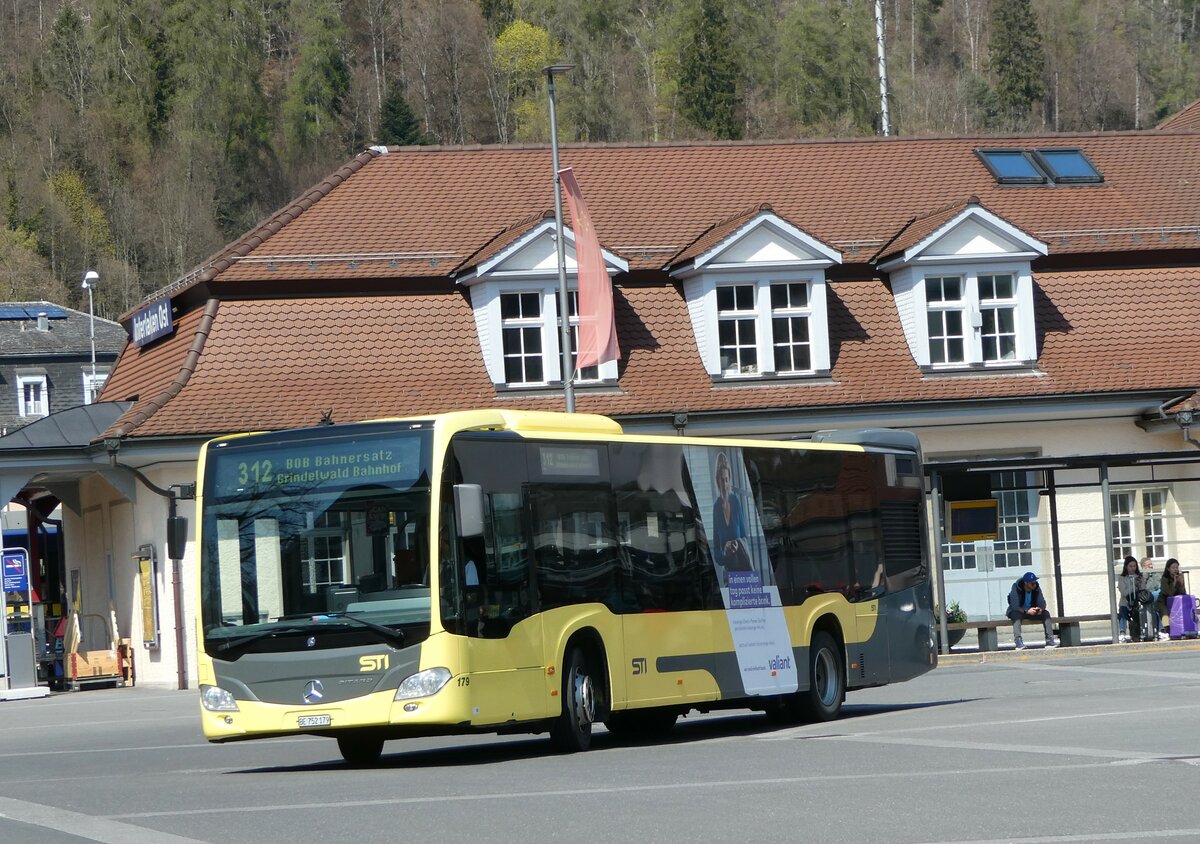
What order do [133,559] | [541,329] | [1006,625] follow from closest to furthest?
[1006,625], [541,329], [133,559]

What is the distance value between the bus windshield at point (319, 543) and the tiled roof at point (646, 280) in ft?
48.9

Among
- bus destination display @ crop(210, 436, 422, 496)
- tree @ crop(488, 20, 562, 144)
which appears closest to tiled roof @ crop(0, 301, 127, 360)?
tree @ crop(488, 20, 562, 144)

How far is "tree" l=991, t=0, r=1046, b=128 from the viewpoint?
372 ft

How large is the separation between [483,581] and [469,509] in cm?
83

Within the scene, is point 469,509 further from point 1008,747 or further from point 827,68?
point 827,68

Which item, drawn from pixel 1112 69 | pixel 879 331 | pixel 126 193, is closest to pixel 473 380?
pixel 879 331

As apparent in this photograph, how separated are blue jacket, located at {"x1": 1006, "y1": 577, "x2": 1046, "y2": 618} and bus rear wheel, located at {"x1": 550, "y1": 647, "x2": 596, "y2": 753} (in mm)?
14127

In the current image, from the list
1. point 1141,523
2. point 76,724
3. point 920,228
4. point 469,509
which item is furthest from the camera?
point 920,228

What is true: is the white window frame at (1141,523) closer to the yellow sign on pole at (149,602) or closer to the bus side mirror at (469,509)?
the yellow sign on pole at (149,602)

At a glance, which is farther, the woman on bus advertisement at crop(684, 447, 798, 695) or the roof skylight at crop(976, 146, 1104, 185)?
the roof skylight at crop(976, 146, 1104, 185)

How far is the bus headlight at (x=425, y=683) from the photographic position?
1477cm

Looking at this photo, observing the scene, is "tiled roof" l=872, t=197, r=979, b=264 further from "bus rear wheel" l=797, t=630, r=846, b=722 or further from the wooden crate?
"bus rear wheel" l=797, t=630, r=846, b=722

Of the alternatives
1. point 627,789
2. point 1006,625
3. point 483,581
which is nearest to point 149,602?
point 1006,625

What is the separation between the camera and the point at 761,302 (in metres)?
33.9
